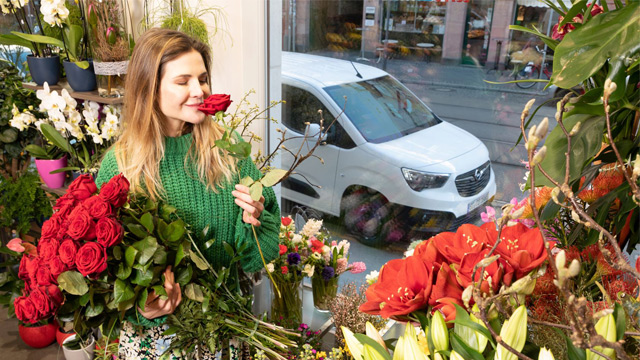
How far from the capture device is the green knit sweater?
5.22ft

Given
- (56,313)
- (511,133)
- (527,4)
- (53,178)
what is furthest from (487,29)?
(53,178)

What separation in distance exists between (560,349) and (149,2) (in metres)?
2.14

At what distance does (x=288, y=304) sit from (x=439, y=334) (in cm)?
135

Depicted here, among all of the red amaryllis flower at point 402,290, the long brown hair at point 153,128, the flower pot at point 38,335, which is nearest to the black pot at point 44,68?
the long brown hair at point 153,128

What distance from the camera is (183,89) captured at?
4.88 ft

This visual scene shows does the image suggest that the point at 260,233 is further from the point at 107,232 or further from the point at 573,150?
the point at 573,150

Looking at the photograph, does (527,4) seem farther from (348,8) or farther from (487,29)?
(348,8)

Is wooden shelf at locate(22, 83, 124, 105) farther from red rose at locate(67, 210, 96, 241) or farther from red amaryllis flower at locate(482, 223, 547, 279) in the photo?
red amaryllis flower at locate(482, 223, 547, 279)

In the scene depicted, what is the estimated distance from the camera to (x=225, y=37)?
2188 millimetres

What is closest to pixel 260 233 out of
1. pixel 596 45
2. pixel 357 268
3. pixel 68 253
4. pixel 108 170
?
pixel 108 170

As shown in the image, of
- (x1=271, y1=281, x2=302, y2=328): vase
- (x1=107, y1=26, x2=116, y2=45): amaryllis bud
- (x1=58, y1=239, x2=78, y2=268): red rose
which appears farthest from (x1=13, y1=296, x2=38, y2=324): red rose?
(x1=107, y1=26, x2=116, y2=45): amaryllis bud

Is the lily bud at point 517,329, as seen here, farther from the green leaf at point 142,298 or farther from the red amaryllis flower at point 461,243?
the green leaf at point 142,298

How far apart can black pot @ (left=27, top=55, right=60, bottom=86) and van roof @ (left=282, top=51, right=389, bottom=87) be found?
102 centimetres

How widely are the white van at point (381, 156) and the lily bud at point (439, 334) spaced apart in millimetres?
1464
